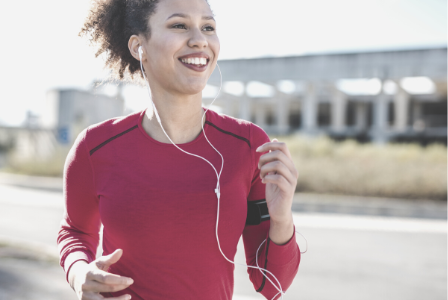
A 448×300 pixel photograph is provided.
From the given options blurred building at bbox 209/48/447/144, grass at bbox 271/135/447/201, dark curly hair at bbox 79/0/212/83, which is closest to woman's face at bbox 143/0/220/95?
dark curly hair at bbox 79/0/212/83

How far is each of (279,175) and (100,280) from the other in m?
0.66

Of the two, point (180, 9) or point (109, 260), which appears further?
point (180, 9)

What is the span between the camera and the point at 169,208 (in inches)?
62.6

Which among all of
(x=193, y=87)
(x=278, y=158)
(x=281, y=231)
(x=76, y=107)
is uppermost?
(x=193, y=87)

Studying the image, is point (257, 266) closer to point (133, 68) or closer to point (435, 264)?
point (133, 68)

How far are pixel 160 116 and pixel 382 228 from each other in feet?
29.9

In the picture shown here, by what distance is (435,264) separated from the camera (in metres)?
7.03

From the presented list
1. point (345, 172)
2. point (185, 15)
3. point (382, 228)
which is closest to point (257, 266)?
point (185, 15)

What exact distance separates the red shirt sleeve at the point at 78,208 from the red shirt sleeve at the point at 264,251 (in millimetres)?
604

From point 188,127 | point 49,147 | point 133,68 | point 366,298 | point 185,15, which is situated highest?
point 185,15

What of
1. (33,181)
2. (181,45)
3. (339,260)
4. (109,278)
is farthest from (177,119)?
(33,181)

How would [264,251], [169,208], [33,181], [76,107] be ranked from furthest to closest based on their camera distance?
[76,107] < [33,181] < [264,251] < [169,208]

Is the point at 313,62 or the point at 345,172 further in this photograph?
the point at 313,62

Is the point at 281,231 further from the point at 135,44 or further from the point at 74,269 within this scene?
the point at 135,44
